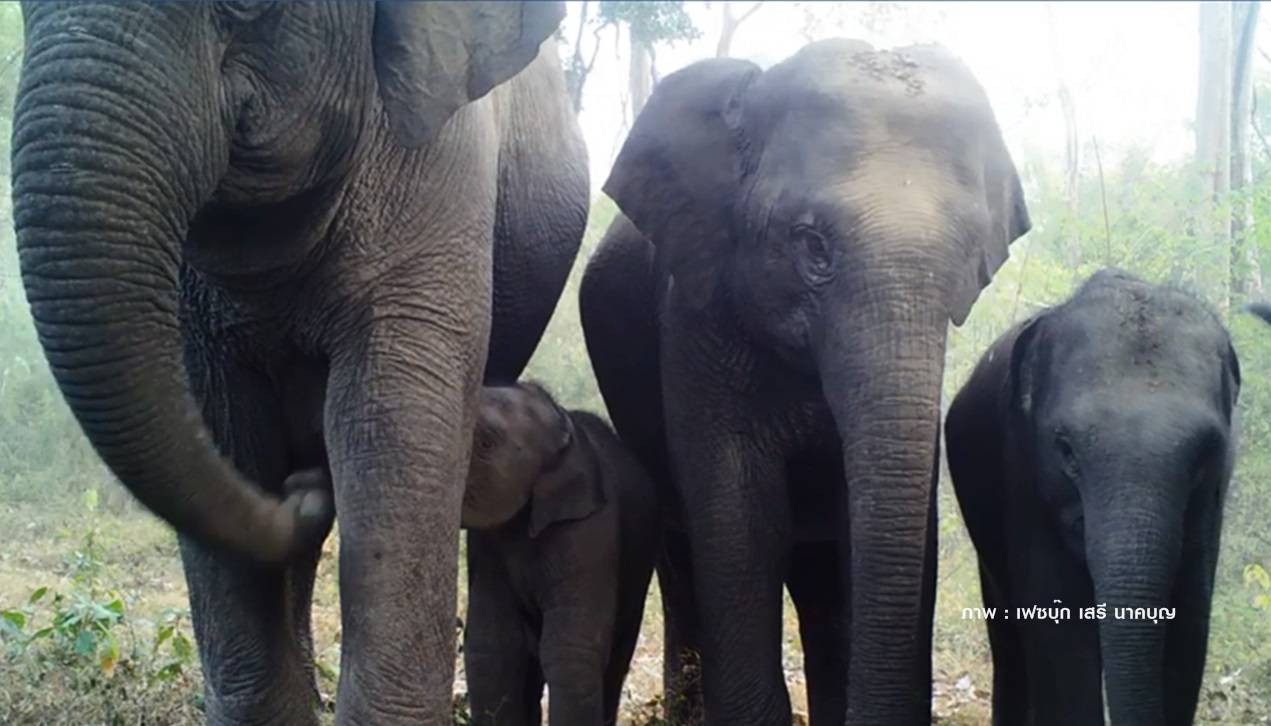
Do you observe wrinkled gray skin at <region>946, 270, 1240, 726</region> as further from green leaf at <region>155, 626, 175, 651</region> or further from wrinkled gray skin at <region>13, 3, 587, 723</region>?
green leaf at <region>155, 626, 175, 651</region>

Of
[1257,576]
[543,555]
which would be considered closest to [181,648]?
[543,555]

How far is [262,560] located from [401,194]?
3.42 feet

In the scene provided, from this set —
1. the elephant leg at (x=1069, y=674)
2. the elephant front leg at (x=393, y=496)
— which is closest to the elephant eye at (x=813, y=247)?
the elephant front leg at (x=393, y=496)

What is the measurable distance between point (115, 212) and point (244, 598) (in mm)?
2105

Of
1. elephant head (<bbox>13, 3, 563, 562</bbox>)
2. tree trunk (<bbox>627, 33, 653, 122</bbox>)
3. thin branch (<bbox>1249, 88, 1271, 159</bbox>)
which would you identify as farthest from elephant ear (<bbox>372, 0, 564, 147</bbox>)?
tree trunk (<bbox>627, 33, 653, 122</bbox>)

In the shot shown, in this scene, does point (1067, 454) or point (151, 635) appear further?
point (151, 635)

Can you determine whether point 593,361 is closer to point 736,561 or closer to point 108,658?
point 736,561

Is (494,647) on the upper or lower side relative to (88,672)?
upper

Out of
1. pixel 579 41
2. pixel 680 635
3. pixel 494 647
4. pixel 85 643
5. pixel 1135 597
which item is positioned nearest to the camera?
pixel 1135 597

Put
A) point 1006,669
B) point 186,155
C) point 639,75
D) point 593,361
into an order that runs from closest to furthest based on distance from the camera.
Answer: point 186,155, point 1006,669, point 593,361, point 639,75

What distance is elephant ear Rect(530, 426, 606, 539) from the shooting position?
224 inches

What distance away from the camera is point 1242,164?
30.9ft

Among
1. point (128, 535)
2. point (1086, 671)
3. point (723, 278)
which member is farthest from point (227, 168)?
point (128, 535)

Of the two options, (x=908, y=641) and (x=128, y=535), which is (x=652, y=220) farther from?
(x=128, y=535)
